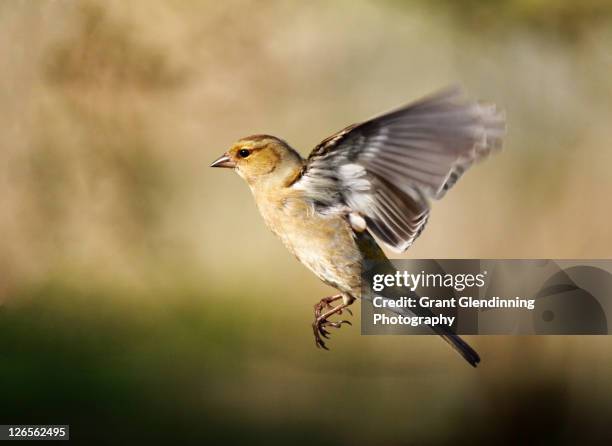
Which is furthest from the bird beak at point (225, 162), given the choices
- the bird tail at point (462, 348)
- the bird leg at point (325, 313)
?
the bird tail at point (462, 348)

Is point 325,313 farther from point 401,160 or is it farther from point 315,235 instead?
point 401,160

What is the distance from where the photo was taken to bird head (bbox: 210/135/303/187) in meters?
1.26

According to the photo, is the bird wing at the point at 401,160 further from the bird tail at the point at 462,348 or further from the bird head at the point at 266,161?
the bird tail at the point at 462,348

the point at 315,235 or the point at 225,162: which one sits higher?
the point at 225,162

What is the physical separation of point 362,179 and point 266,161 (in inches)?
6.7

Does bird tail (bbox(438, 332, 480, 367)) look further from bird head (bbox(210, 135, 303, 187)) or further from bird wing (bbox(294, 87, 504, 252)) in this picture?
bird head (bbox(210, 135, 303, 187))

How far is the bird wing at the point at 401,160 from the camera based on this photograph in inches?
42.3

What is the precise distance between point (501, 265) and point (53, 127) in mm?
1360

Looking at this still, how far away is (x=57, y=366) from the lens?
2.37 metres

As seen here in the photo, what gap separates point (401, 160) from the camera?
1.16 metres

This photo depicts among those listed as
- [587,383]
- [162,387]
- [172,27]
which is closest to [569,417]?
[587,383]

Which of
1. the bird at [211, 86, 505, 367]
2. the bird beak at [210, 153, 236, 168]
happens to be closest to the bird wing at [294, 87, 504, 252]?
the bird at [211, 86, 505, 367]

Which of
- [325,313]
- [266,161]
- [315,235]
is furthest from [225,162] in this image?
[325,313]

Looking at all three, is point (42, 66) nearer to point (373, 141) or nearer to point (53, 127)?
point (53, 127)
